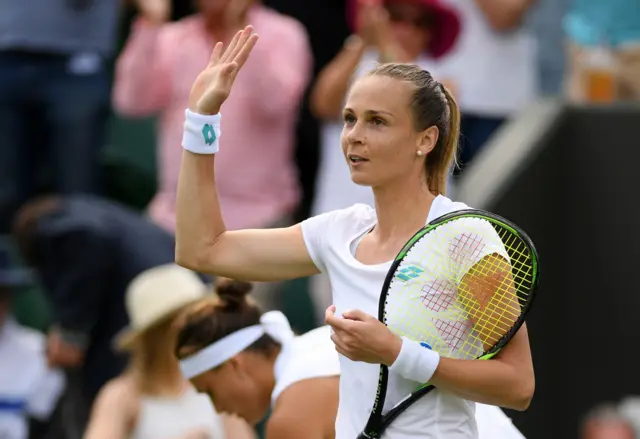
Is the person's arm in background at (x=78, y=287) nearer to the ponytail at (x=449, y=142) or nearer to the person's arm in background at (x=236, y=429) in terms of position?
the person's arm in background at (x=236, y=429)

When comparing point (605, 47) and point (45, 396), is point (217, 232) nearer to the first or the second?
point (45, 396)

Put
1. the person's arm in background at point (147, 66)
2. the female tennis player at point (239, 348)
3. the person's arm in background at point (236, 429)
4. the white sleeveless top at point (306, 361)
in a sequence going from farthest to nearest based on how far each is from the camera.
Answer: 1. the person's arm in background at point (147, 66)
2. the person's arm in background at point (236, 429)
3. the female tennis player at point (239, 348)
4. the white sleeveless top at point (306, 361)

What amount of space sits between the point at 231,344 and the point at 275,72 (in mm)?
2793

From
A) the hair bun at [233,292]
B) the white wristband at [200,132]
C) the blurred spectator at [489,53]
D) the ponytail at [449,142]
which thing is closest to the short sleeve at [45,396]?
the blurred spectator at [489,53]

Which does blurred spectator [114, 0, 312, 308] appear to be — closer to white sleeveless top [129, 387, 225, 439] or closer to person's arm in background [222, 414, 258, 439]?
white sleeveless top [129, 387, 225, 439]

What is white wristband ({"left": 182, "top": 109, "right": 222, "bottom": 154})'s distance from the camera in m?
3.05

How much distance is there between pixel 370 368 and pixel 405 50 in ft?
11.6

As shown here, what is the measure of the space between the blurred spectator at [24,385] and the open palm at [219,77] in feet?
12.5

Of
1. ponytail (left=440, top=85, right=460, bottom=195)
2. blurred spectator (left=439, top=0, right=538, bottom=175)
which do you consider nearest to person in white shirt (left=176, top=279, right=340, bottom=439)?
Result: ponytail (left=440, top=85, right=460, bottom=195)

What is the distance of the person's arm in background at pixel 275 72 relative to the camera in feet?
21.6

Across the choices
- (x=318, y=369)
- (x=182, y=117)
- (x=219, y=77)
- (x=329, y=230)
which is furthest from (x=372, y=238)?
(x=182, y=117)

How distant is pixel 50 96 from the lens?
697cm

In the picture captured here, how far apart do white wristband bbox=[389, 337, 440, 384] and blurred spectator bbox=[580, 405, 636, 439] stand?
402 centimetres

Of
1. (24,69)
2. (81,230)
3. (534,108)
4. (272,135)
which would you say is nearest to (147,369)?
(81,230)
